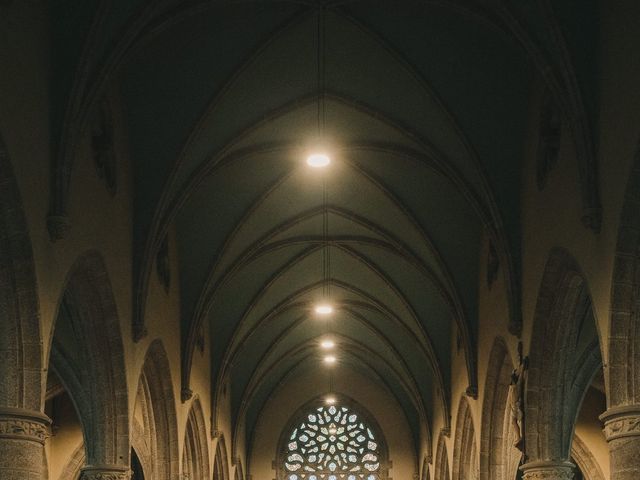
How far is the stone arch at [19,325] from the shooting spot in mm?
12867

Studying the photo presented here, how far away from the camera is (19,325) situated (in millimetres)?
13195

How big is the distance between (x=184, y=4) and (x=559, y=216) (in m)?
6.34

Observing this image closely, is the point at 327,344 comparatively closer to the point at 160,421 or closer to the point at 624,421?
the point at 160,421

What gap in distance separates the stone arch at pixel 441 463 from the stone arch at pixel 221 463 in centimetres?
598

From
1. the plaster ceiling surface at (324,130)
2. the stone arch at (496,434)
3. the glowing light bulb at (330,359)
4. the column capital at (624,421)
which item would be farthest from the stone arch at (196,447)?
the column capital at (624,421)

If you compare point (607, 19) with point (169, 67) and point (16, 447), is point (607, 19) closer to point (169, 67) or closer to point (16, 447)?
point (169, 67)

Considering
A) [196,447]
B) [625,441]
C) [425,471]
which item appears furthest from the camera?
[425,471]

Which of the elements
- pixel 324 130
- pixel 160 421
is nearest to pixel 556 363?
pixel 324 130

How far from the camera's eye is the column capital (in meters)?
13.6

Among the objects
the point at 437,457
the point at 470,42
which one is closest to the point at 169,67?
the point at 470,42

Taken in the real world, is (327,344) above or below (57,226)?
above

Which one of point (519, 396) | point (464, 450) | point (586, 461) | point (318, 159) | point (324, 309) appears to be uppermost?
point (318, 159)

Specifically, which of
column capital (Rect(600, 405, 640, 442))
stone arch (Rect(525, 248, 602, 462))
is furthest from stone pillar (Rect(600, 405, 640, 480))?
stone arch (Rect(525, 248, 602, 462))

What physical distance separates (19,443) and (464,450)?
1576 centimetres
